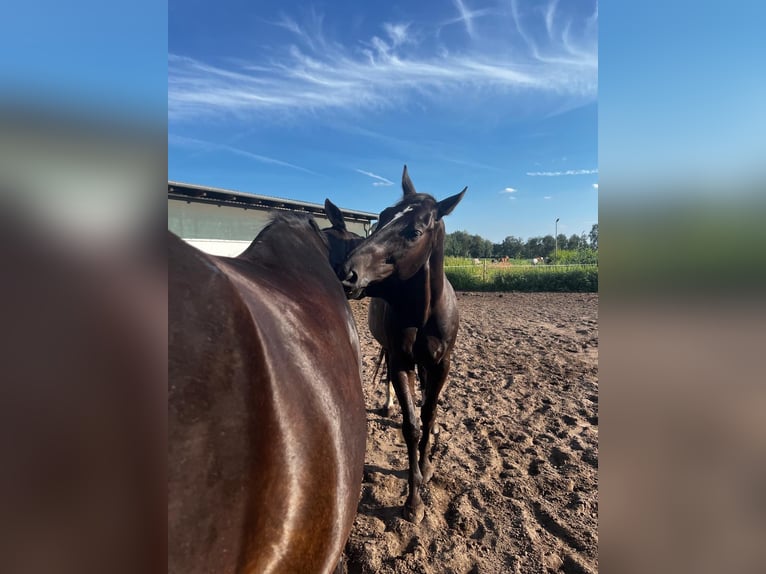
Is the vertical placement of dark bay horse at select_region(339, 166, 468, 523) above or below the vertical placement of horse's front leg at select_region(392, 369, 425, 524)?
above

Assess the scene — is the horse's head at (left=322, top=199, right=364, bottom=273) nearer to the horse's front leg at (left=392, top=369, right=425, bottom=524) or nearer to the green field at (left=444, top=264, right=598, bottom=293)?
the horse's front leg at (left=392, top=369, right=425, bottom=524)

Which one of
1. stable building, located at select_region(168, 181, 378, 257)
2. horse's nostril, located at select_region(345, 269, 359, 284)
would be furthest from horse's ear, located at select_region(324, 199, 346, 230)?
stable building, located at select_region(168, 181, 378, 257)

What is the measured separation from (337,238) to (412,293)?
0.70m

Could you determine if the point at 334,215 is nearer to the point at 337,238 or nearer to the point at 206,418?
the point at 337,238

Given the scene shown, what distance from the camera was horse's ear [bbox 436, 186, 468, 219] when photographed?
9.87ft

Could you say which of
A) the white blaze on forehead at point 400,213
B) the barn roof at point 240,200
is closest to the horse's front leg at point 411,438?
the white blaze on forehead at point 400,213

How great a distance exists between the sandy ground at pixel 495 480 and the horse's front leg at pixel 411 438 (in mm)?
93

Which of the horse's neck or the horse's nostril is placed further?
the horse's neck

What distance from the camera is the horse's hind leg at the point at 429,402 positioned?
3.31 meters

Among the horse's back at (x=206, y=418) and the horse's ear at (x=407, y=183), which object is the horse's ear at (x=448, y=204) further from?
the horse's back at (x=206, y=418)

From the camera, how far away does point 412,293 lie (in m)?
3.02
